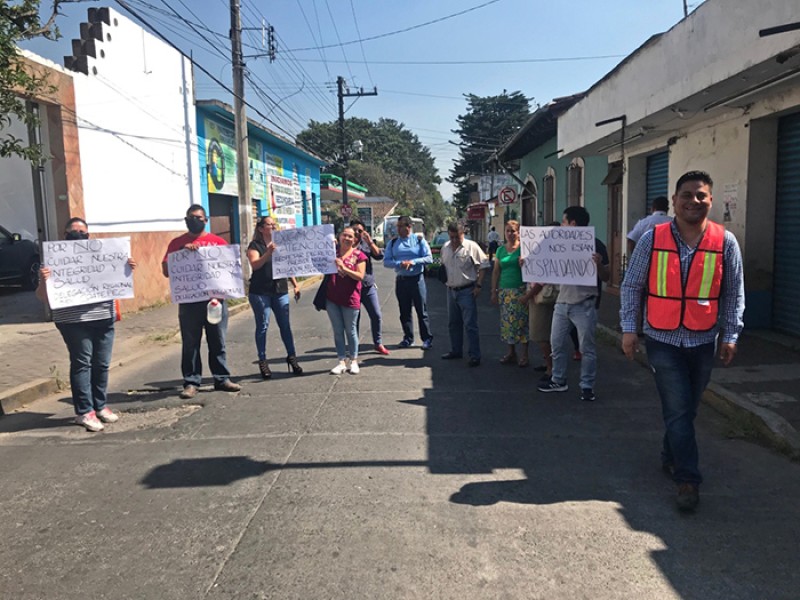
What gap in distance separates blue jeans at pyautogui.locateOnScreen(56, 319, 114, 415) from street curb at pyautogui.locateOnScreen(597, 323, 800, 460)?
5.46 meters

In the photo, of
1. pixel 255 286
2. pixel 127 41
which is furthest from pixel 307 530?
pixel 127 41

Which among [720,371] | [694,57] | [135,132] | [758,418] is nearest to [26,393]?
[758,418]

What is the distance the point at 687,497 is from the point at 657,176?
10252 millimetres

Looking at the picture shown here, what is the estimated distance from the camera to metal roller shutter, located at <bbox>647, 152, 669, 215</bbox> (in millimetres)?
12086

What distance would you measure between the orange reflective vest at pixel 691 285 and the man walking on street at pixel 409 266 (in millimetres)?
4777

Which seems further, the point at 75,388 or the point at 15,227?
the point at 15,227

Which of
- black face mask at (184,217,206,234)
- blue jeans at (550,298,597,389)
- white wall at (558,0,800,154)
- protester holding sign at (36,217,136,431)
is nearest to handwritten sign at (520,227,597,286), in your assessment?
blue jeans at (550,298,597,389)

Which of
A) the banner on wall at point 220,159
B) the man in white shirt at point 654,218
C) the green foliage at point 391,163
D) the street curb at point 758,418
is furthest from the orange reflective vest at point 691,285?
the green foliage at point 391,163

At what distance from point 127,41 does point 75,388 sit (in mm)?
10070

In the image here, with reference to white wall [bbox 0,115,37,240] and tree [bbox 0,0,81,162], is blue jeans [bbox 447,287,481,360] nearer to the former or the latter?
tree [bbox 0,0,81,162]

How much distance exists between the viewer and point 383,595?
280 centimetres

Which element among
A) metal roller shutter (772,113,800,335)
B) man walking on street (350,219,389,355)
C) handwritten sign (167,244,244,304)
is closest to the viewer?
handwritten sign (167,244,244,304)

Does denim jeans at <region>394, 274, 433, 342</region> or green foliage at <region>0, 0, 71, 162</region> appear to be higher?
green foliage at <region>0, 0, 71, 162</region>

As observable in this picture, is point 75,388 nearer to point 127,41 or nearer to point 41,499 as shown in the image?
point 41,499
